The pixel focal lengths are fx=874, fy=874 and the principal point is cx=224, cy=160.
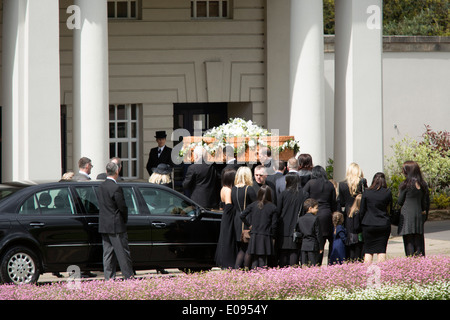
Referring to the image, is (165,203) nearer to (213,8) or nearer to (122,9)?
(122,9)

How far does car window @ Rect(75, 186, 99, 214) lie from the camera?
12289 millimetres

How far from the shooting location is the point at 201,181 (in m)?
14.4

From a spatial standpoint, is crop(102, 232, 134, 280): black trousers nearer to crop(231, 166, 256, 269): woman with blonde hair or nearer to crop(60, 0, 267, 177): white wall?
crop(231, 166, 256, 269): woman with blonde hair

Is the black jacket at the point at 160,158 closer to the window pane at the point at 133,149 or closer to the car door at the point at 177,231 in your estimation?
the window pane at the point at 133,149

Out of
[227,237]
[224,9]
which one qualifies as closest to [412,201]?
[227,237]

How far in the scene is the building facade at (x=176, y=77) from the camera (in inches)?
615

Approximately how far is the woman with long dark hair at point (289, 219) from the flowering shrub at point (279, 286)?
0.78 metres

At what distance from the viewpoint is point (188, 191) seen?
589 inches

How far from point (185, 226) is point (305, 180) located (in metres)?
2.08

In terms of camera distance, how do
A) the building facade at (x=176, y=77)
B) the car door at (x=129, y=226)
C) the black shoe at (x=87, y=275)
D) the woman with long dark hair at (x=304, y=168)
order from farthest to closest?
the building facade at (x=176, y=77) < the woman with long dark hair at (x=304, y=168) < the black shoe at (x=87, y=275) < the car door at (x=129, y=226)

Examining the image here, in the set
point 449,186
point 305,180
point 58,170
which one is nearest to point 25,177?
point 58,170

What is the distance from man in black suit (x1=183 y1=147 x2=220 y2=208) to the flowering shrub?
317 cm

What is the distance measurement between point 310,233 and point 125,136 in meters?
10.6

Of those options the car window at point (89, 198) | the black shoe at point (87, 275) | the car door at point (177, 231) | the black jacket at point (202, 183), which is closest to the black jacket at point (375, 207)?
the car door at point (177, 231)
